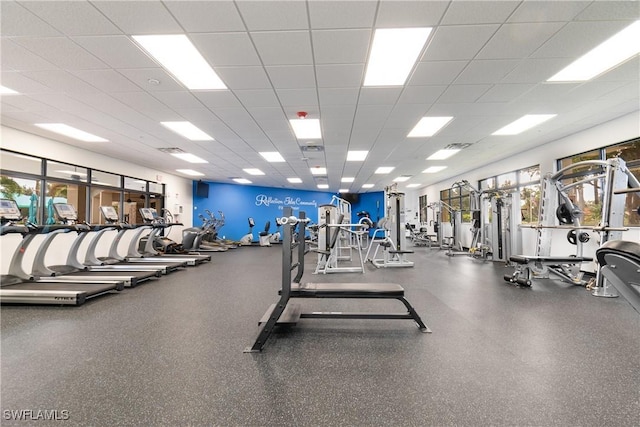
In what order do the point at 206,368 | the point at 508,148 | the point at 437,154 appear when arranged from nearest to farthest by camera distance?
the point at 206,368 < the point at 508,148 < the point at 437,154

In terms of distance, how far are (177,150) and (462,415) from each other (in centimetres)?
711

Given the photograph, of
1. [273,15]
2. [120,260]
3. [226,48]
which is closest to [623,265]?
[273,15]

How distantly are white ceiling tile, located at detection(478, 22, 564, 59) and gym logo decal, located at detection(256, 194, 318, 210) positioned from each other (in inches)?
414

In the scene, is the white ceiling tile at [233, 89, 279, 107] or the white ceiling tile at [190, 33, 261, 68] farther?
the white ceiling tile at [233, 89, 279, 107]

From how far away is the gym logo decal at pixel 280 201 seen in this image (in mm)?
12695

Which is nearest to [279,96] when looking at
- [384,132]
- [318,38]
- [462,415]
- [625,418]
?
[318,38]

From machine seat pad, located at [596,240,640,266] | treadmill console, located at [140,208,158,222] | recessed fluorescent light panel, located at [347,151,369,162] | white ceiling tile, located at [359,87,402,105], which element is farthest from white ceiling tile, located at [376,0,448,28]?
treadmill console, located at [140,208,158,222]

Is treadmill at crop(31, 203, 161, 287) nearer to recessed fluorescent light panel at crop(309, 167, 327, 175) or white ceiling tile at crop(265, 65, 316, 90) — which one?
white ceiling tile at crop(265, 65, 316, 90)

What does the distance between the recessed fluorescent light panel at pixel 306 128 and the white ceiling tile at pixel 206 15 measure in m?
2.22

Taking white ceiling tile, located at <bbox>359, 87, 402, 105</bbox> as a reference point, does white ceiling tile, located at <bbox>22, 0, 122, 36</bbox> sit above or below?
above

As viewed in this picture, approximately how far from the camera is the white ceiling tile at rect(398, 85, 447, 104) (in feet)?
11.3

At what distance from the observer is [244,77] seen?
10.5 ft

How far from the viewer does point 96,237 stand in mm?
5367

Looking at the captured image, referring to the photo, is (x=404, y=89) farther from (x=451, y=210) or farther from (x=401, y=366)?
(x=451, y=210)
